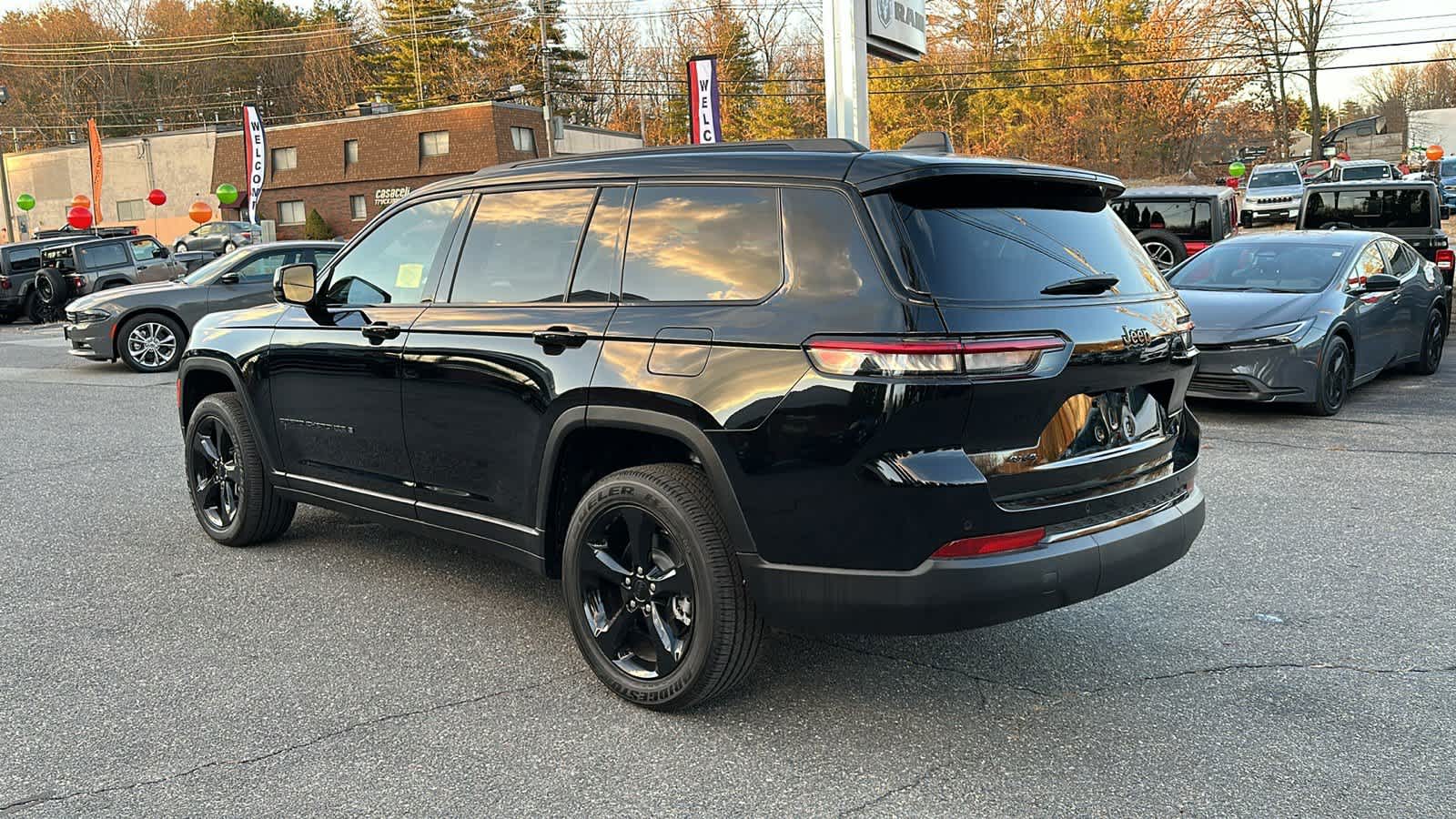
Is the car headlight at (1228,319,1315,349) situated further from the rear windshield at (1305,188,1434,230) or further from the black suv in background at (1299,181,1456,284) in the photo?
the rear windshield at (1305,188,1434,230)

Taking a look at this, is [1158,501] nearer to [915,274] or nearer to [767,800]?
[915,274]

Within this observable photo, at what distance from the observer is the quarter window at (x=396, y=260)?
182 inches

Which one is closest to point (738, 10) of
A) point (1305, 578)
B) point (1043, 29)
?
point (1043, 29)

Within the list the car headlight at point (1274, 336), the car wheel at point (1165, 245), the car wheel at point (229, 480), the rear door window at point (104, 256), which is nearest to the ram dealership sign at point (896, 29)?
the car wheel at point (1165, 245)

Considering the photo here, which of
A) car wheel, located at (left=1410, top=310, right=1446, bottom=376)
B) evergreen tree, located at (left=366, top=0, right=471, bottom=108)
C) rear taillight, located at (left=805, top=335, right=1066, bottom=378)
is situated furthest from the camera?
evergreen tree, located at (left=366, top=0, right=471, bottom=108)

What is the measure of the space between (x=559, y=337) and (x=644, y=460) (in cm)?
51

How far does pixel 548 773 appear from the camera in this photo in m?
3.30

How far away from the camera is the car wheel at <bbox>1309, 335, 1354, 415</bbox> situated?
8.75m

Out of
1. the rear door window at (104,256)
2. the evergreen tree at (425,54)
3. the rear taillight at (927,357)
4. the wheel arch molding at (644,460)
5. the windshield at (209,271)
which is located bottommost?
the wheel arch molding at (644,460)

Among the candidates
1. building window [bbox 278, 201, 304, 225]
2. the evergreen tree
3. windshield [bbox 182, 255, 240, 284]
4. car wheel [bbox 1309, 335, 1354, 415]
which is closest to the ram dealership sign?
car wheel [bbox 1309, 335, 1354, 415]

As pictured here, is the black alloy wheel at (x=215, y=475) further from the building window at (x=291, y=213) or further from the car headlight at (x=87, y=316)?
the building window at (x=291, y=213)

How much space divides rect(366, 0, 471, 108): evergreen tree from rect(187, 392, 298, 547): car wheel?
71.8 m

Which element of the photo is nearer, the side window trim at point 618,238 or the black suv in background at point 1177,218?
the side window trim at point 618,238

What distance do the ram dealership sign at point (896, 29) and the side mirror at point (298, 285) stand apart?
887 centimetres
